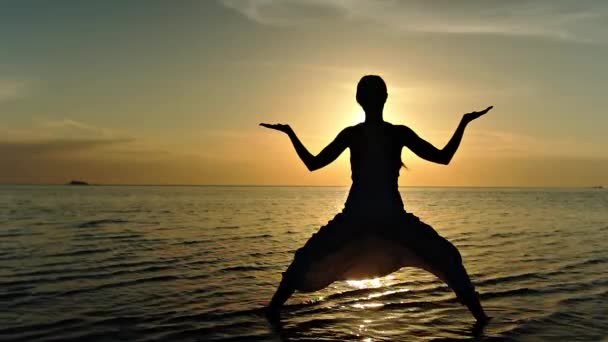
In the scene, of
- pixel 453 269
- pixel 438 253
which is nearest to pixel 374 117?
pixel 438 253

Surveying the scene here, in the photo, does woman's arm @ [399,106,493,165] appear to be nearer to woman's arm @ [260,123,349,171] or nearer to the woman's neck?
the woman's neck

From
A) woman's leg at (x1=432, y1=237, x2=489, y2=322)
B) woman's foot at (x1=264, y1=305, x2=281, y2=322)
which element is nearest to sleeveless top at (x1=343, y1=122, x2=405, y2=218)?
woman's leg at (x1=432, y1=237, x2=489, y2=322)

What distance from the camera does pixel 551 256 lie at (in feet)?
60.9

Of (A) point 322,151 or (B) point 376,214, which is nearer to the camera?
(B) point 376,214

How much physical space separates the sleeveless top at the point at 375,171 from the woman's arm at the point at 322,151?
132mm

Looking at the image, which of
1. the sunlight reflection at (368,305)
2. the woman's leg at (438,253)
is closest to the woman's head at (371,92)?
the woman's leg at (438,253)

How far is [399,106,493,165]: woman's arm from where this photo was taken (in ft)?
24.7

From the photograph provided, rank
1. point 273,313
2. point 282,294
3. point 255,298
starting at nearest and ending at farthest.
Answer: point 282,294, point 273,313, point 255,298

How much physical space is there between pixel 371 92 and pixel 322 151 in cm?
113

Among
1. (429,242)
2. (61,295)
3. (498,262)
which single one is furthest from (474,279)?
(61,295)

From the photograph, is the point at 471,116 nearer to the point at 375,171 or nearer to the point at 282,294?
the point at 375,171

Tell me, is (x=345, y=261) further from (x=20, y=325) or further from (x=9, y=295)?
(x=9, y=295)

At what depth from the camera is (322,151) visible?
8133 mm

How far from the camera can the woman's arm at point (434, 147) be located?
297 inches
